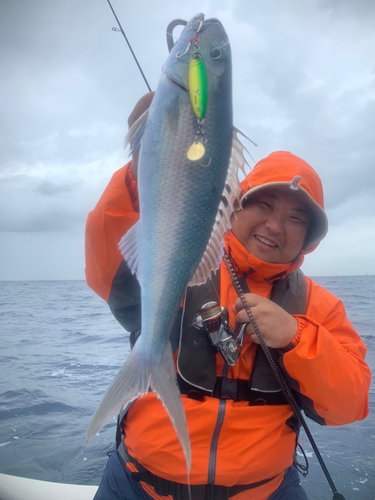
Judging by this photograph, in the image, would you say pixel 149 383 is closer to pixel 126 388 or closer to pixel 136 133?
pixel 126 388

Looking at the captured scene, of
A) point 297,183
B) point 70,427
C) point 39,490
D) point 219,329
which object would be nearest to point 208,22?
point 297,183

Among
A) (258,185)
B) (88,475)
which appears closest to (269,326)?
(258,185)

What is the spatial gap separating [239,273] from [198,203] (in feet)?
5.47

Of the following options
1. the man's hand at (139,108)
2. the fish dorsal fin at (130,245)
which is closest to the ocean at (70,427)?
the fish dorsal fin at (130,245)

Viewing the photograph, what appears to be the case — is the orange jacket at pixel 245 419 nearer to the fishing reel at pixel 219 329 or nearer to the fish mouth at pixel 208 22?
the fishing reel at pixel 219 329

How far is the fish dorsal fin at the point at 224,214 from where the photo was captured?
1.37m

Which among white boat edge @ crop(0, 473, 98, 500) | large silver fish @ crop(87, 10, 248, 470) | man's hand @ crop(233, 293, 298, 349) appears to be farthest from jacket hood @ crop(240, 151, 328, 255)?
white boat edge @ crop(0, 473, 98, 500)

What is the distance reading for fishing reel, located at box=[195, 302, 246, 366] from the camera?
7.23 ft

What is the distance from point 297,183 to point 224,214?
137cm

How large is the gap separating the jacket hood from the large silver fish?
1255 mm

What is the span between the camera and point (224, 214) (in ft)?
4.65

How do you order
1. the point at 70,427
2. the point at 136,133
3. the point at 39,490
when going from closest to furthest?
the point at 136,133, the point at 39,490, the point at 70,427

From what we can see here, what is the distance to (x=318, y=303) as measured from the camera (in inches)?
112

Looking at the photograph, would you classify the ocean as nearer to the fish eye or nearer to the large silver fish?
the large silver fish
